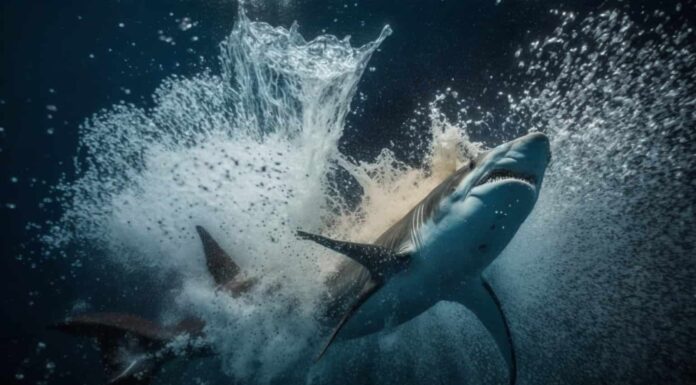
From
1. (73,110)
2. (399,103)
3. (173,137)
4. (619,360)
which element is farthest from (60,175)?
(619,360)

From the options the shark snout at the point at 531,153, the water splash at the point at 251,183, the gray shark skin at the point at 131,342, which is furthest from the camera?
the water splash at the point at 251,183

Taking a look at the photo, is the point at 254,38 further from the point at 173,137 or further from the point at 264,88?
the point at 173,137

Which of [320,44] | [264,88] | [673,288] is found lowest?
[673,288]

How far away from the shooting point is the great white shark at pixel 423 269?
2.80m

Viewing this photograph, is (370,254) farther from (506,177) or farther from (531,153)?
(531,153)

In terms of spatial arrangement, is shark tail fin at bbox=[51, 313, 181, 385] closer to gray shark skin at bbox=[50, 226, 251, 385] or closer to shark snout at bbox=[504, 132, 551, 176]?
gray shark skin at bbox=[50, 226, 251, 385]

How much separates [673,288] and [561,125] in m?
20.6

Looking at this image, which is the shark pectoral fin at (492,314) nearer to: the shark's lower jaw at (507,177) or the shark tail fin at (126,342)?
the shark's lower jaw at (507,177)

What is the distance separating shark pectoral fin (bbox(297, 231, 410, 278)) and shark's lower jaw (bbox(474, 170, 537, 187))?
138cm

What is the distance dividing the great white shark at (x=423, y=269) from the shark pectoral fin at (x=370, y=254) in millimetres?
12

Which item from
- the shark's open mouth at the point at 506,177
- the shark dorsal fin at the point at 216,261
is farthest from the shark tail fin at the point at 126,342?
the shark's open mouth at the point at 506,177

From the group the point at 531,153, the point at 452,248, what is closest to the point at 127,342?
the point at 452,248

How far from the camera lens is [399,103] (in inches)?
458

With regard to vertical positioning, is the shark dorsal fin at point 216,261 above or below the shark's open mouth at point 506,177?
above
